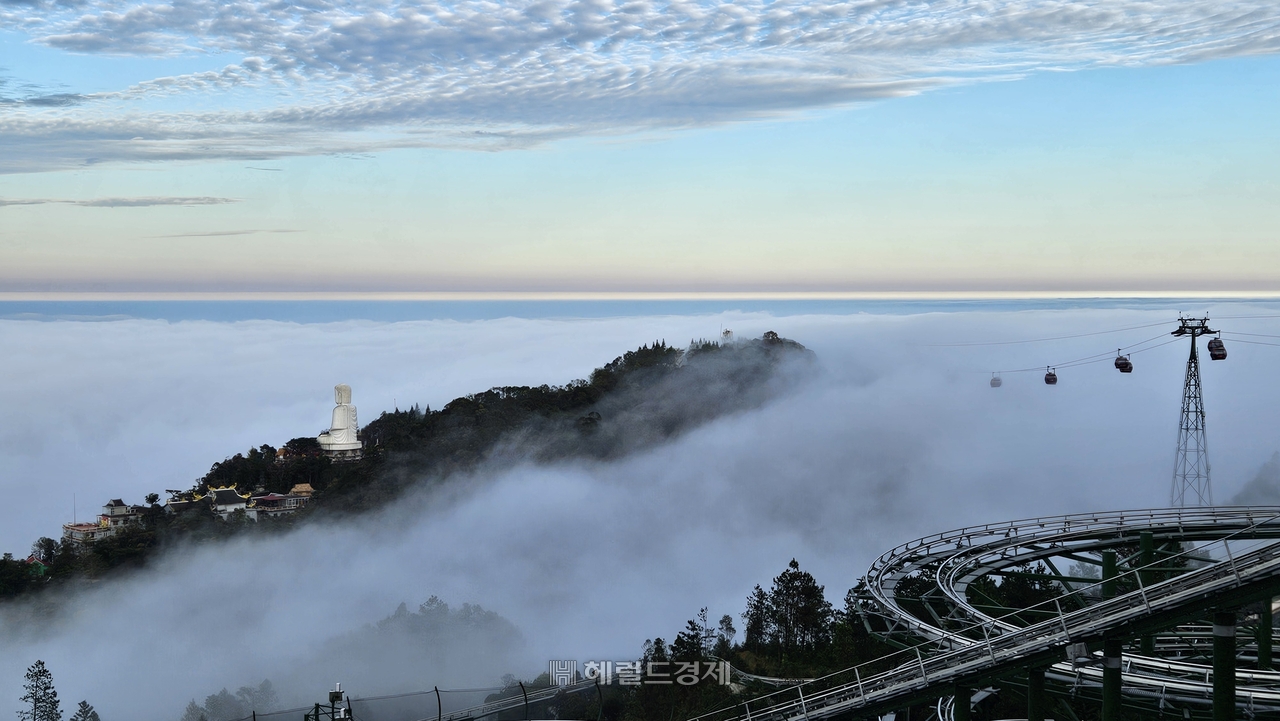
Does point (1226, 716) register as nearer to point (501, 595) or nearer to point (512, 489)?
point (501, 595)

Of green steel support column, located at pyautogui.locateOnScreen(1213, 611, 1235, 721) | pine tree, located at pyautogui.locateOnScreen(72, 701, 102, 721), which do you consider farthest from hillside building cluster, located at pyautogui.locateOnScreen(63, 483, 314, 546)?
green steel support column, located at pyautogui.locateOnScreen(1213, 611, 1235, 721)

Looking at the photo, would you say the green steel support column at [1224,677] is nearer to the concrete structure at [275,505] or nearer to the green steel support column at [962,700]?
the green steel support column at [962,700]

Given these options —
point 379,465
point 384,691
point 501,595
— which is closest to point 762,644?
point 384,691

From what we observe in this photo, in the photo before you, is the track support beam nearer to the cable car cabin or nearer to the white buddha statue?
the cable car cabin

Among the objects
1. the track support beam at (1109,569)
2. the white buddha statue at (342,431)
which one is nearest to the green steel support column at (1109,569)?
the track support beam at (1109,569)

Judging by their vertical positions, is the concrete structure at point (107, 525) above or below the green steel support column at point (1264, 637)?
above
